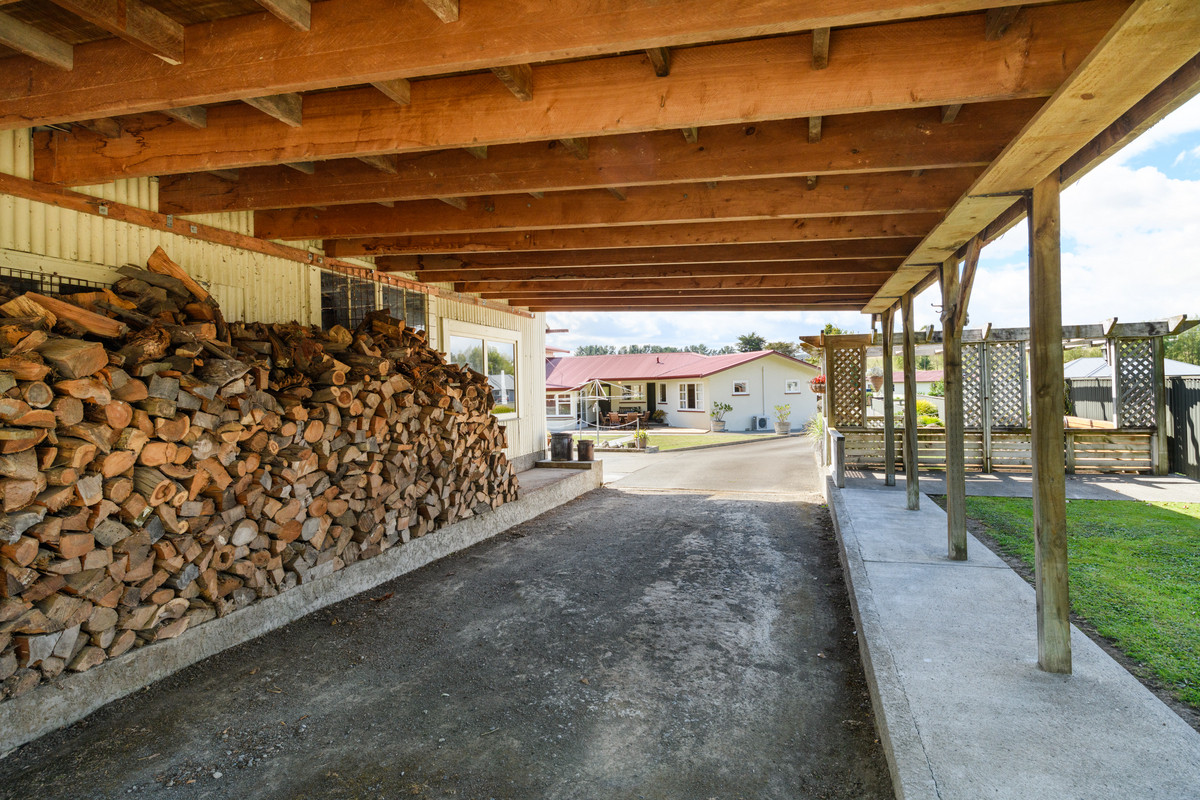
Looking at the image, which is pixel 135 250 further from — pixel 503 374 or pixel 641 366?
pixel 641 366

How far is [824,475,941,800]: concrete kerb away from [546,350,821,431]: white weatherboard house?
20.9 m

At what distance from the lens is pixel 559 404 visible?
104 feet

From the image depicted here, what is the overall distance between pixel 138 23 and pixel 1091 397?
18.3m

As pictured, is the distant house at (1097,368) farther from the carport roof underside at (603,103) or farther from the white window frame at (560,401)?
the white window frame at (560,401)

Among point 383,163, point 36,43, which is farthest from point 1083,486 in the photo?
point 36,43

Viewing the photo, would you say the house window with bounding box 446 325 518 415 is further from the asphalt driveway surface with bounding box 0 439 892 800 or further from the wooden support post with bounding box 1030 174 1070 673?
the wooden support post with bounding box 1030 174 1070 673

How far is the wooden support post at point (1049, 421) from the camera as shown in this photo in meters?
3.17

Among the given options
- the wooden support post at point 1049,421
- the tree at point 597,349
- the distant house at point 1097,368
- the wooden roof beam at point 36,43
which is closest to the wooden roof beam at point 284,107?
the wooden roof beam at point 36,43

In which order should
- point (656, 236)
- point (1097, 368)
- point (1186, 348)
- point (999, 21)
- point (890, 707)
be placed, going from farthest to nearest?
point (1186, 348) → point (1097, 368) → point (656, 236) → point (890, 707) → point (999, 21)

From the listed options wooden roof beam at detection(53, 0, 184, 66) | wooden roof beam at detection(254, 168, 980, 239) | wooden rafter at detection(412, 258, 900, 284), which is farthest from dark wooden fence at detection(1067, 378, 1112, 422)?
wooden roof beam at detection(53, 0, 184, 66)

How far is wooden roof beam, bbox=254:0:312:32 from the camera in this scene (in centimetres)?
247

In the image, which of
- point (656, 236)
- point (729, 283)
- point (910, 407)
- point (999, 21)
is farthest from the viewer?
point (729, 283)

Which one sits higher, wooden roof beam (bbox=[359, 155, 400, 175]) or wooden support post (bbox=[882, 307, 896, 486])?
wooden roof beam (bbox=[359, 155, 400, 175])

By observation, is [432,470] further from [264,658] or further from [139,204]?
[139,204]
